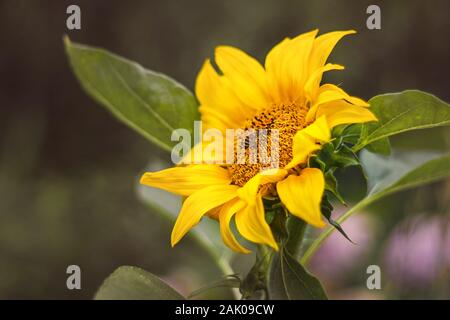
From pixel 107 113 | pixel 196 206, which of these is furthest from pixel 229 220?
pixel 107 113

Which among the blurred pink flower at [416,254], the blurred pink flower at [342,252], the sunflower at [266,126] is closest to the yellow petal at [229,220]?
the sunflower at [266,126]

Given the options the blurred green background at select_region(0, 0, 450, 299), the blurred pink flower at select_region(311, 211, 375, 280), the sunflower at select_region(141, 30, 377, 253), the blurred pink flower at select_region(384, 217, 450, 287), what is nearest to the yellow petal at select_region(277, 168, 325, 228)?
the sunflower at select_region(141, 30, 377, 253)

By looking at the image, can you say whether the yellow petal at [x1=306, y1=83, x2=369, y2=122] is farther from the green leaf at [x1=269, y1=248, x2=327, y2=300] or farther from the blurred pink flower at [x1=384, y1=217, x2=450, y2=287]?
the blurred pink flower at [x1=384, y1=217, x2=450, y2=287]

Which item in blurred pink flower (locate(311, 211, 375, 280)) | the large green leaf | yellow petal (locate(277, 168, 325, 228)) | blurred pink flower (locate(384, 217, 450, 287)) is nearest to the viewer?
yellow petal (locate(277, 168, 325, 228))

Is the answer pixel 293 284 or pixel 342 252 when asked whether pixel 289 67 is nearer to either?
pixel 293 284

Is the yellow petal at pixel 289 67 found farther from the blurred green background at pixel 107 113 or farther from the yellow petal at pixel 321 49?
the blurred green background at pixel 107 113

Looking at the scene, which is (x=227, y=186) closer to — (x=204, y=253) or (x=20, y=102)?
(x=204, y=253)

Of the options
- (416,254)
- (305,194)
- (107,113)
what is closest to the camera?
(305,194)
